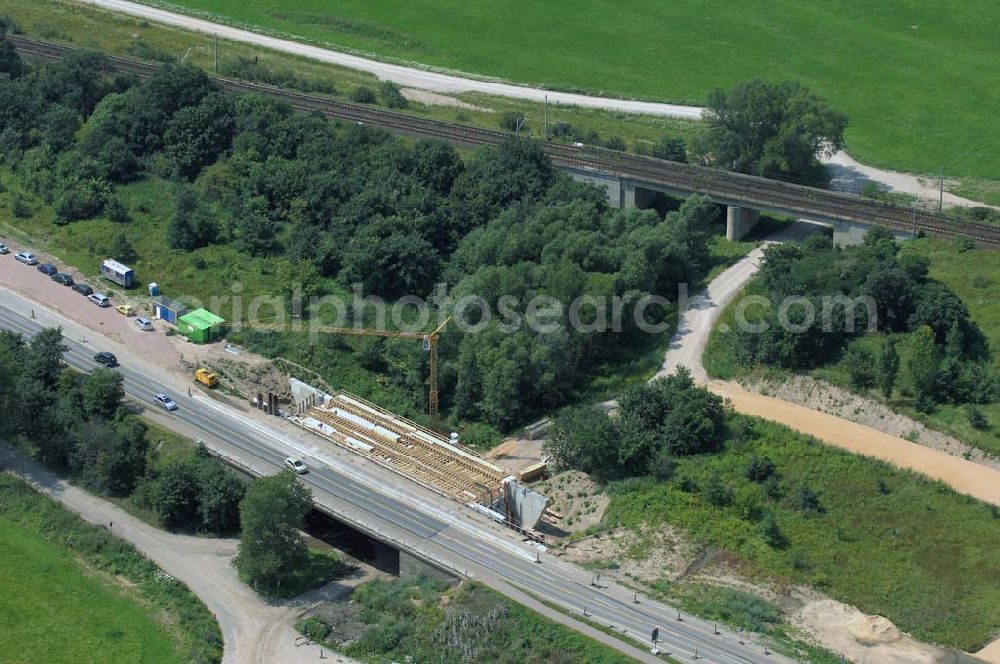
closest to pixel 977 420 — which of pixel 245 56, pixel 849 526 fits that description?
pixel 849 526

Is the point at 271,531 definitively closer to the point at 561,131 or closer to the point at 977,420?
the point at 977,420

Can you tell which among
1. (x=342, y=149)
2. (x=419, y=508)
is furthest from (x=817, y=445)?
(x=342, y=149)

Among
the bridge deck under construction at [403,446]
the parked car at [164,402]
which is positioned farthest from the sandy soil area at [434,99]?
the parked car at [164,402]

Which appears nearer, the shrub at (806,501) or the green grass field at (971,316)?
the shrub at (806,501)

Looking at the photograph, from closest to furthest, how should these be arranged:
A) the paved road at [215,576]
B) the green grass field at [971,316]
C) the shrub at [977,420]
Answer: the paved road at [215,576]
the shrub at [977,420]
the green grass field at [971,316]

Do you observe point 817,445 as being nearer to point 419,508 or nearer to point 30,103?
point 419,508

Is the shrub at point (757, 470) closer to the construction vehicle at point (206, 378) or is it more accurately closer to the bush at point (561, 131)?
the construction vehicle at point (206, 378)

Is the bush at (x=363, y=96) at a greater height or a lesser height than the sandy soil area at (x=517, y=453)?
greater
